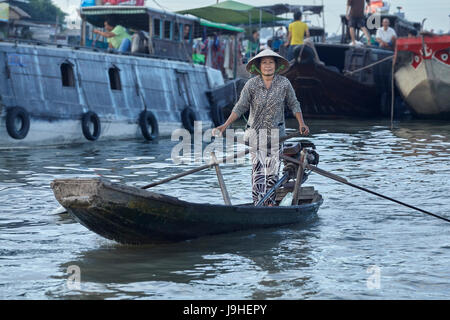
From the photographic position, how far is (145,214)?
629cm

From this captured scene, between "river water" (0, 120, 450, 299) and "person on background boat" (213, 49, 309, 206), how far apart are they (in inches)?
27.7

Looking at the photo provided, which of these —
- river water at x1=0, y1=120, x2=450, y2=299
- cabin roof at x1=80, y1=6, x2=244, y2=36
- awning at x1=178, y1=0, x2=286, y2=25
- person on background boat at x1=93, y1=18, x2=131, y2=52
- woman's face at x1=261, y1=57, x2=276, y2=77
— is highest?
awning at x1=178, y1=0, x2=286, y2=25

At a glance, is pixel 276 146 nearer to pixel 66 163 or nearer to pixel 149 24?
pixel 66 163

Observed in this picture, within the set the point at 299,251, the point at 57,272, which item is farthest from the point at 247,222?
the point at 57,272

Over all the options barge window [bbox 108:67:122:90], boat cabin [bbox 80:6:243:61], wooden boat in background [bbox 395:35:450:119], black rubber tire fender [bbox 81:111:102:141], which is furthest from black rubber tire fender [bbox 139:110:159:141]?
wooden boat in background [bbox 395:35:450:119]

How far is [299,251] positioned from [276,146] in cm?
140

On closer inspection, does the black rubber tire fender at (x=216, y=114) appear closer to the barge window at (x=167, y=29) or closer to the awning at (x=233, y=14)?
the barge window at (x=167, y=29)

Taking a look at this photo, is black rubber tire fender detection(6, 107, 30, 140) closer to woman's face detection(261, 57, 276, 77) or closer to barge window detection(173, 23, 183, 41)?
barge window detection(173, 23, 183, 41)

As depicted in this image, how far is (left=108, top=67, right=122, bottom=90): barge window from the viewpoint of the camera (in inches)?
684

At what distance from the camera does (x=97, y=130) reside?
16.3m

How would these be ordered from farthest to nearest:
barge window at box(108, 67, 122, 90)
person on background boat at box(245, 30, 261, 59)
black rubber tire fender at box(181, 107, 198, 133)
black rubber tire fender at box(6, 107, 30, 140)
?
person on background boat at box(245, 30, 261, 59)
black rubber tire fender at box(181, 107, 198, 133)
barge window at box(108, 67, 122, 90)
black rubber tire fender at box(6, 107, 30, 140)

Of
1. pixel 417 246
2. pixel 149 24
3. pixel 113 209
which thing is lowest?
pixel 417 246

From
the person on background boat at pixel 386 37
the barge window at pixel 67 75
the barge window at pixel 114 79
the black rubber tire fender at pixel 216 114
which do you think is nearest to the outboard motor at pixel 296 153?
the barge window at pixel 67 75

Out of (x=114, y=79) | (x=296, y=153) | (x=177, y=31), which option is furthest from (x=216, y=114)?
(x=296, y=153)
